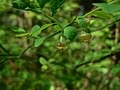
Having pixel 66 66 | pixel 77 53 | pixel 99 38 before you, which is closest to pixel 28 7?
pixel 66 66

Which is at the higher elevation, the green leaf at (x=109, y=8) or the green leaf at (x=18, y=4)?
the green leaf at (x=18, y=4)

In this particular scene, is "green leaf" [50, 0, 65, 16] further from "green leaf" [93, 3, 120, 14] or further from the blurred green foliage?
the blurred green foliage

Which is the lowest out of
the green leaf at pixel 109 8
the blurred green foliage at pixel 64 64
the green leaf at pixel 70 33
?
the blurred green foliage at pixel 64 64

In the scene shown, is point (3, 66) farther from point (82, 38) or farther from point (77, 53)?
point (82, 38)

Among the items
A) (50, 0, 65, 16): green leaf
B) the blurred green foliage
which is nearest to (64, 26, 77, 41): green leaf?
(50, 0, 65, 16): green leaf

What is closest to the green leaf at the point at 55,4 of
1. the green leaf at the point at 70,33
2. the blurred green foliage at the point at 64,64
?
the green leaf at the point at 70,33

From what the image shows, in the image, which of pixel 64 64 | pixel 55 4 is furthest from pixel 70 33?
pixel 64 64

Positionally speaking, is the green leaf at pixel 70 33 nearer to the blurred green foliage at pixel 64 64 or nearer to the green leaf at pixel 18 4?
the green leaf at pixel 18 4

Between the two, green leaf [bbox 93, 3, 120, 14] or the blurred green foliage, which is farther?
the blurred green foliage

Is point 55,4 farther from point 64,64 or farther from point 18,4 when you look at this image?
point 64,64

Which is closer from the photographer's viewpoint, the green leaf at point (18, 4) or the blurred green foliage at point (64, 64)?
the green leaf at point (18, 4)

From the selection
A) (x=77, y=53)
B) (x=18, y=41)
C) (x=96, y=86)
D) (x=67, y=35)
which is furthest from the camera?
(x=18, y=41)
